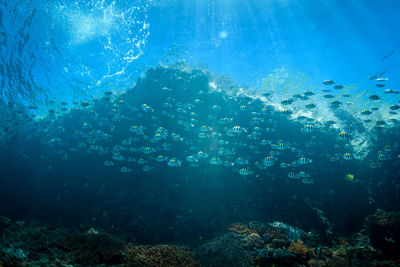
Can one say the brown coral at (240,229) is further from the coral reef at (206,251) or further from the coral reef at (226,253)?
the coral reef at (226,253)

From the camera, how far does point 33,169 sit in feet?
68.6

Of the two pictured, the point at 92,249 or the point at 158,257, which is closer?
the point at 92,249

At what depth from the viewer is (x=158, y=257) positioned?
6.07 meters

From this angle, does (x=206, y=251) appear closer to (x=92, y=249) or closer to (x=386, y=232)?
(x=92, y=249)

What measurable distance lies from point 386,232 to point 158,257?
8719mm

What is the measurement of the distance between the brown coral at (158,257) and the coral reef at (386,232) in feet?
23.6

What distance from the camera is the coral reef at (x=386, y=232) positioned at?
22.6 feet

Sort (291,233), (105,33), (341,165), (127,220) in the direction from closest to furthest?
1. (291,233)
2. (127,220)
3. (341,165)
4. (105,33)

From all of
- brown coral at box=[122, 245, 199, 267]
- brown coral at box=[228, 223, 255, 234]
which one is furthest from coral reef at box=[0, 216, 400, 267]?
brown coral at box=[228, 223, 255, 234]

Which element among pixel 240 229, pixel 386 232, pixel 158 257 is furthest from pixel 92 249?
pixel 386 232

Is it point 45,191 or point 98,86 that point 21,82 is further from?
point 45,191

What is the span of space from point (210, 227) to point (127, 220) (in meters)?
5.39

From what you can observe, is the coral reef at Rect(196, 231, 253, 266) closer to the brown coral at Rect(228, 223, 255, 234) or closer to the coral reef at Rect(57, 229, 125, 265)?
the brown coral at Rect(228, 223, 255, 234)

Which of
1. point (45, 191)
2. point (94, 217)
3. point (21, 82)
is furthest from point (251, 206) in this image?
point (21, 82)
